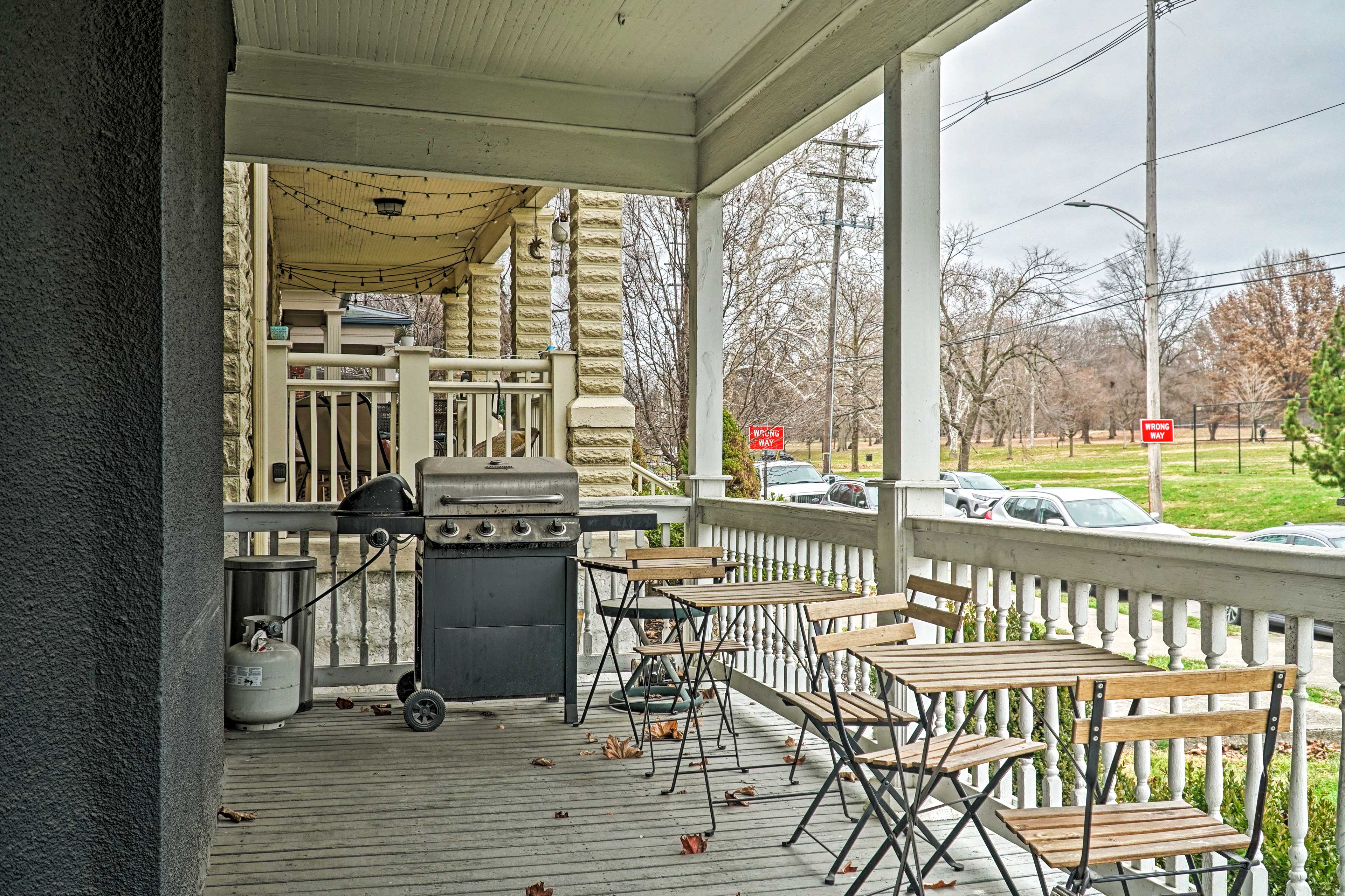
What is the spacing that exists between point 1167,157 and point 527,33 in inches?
846

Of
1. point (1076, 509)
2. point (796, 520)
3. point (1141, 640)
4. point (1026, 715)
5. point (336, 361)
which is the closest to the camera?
point (1141, 640)

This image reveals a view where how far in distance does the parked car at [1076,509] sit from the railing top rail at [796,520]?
8575 millimetres

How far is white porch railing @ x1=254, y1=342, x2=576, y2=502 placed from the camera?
7723 millimetres

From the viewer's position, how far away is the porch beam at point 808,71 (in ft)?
13.5

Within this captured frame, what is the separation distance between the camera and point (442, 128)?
5.95 meters

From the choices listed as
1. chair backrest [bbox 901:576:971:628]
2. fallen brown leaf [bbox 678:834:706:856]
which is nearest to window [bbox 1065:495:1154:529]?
chair backrest [bbox 901:576:971:628]

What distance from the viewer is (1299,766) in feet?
8.07

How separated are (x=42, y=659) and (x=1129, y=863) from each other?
2.77 meters

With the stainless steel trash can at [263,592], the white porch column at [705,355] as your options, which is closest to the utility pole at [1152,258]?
the white porch column at [705,355]

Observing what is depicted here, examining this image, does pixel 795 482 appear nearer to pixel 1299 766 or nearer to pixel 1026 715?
pixel 1026 715

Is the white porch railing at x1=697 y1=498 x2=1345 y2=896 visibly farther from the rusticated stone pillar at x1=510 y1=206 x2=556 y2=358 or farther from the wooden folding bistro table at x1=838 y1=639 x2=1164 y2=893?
the rusticated stone pillar at x1=510 y1=206 x2=556 y2=358

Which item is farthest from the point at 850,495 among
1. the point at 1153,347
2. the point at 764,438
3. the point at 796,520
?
the point at 796,520

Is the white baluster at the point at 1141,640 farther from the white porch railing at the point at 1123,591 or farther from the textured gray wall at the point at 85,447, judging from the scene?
the textured gray wall at the point at 85,447

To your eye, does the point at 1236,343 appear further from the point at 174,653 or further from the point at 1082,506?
the point at 174,653
